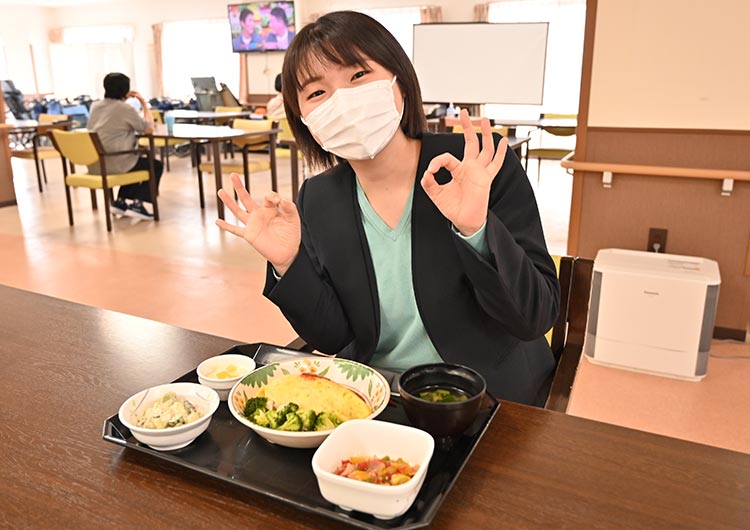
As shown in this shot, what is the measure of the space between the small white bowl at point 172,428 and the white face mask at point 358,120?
0.50m

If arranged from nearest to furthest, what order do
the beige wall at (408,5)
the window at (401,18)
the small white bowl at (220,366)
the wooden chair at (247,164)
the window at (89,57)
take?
the small white bowl at (220,366)
the wooden chair at (247,164)
the beige wall at (408,5)
the window at (401,18)
the window at (89,57)

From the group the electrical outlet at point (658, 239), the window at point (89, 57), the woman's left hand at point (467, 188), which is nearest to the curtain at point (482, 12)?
the electrical outlet at point (658, 239)

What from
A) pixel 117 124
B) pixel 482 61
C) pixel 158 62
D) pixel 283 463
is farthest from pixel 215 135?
pixel 158 62

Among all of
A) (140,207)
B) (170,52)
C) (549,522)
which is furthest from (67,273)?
(170,52)

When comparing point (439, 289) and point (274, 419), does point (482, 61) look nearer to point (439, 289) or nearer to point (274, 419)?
point (439, 289)

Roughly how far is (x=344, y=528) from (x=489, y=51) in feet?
14.6

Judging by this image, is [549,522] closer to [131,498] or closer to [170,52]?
[131,498]

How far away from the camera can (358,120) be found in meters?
1.07

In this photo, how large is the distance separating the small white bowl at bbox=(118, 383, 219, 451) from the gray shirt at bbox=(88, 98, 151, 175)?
4.68 meters

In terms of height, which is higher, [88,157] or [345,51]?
[345,51]

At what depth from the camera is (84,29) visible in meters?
13.4

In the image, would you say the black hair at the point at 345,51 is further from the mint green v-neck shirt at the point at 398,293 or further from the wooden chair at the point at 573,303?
the wooden chair at the point at 573,303

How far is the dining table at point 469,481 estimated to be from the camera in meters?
0.65

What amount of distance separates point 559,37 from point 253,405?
901 centimetres
